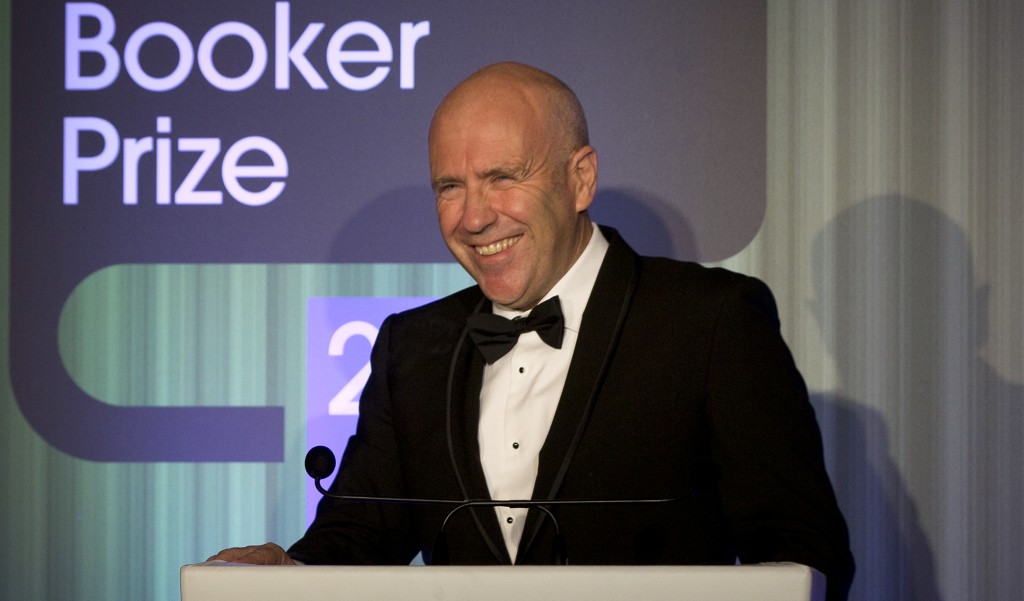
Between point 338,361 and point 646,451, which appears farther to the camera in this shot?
point 338,361

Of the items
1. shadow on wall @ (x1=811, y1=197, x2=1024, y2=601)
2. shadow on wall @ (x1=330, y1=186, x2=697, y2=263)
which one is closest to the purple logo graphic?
shadow on wall @ (x1=330, y1=186, x2=697, y2=263)

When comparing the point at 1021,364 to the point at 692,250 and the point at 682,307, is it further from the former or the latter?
the point at 682,307

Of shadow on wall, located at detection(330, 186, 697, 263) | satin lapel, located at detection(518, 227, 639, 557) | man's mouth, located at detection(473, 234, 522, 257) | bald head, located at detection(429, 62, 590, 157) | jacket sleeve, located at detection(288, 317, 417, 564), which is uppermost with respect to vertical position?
bald head, located at detection(429, 62, 590, 157)

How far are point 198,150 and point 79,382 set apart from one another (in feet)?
2.23

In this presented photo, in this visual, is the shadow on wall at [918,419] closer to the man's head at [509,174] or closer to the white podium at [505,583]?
the man's head at [509,174]

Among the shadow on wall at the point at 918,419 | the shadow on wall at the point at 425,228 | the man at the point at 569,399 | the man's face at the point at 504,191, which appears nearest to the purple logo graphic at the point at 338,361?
the shadow on wall at the point at 425,228

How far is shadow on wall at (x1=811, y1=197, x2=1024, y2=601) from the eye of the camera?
8.81 ft

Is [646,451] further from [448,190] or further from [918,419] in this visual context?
[918,419]

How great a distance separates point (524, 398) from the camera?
79.4 inches

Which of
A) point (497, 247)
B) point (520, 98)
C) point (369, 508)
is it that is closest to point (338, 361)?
point (369, 508)

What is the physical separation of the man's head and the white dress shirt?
0.25ft

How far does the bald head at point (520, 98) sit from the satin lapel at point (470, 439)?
0.43m

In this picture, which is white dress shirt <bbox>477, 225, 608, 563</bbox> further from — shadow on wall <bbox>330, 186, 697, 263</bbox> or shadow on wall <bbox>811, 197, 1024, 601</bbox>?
shadow on wall <bbox>811, 197, 1024, 601</bbox>

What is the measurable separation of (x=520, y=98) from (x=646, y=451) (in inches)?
25.9
